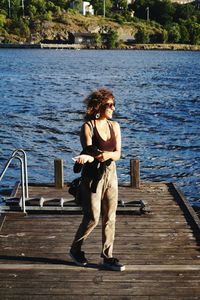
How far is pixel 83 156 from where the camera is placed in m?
7.23

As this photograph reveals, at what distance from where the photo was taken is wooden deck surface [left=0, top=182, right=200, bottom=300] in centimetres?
751

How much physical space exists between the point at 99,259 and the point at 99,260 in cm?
5

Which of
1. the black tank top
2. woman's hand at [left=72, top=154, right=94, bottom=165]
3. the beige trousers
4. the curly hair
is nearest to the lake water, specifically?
the beige trousers

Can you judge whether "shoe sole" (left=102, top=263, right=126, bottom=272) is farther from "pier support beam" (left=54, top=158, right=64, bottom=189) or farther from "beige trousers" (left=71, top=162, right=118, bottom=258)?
"pier support beam" (left=54, top=158, right=64, bottom=189)

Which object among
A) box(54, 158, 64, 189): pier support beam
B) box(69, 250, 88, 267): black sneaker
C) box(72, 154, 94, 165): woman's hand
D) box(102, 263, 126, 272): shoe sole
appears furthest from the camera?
box(54, 158, 64, 189): pier support beam

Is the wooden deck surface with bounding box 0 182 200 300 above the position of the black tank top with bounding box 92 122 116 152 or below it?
below

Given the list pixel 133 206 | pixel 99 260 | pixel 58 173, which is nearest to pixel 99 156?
pixel 99 260

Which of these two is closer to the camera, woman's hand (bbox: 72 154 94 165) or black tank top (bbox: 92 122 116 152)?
woman's hand (bbox: 72 154 94 165)

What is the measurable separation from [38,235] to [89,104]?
3.22 meters

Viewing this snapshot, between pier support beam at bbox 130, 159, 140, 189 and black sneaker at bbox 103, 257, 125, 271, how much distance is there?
17.8 ft

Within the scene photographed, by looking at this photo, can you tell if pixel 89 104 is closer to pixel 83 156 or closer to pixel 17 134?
pixel 83 156

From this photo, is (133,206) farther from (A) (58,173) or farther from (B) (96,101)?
(B) (96,101)

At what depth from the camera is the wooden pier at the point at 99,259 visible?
7516 mm

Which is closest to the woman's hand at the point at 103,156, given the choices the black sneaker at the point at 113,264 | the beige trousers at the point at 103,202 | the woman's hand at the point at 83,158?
the woman's hand at the point at 83,158
